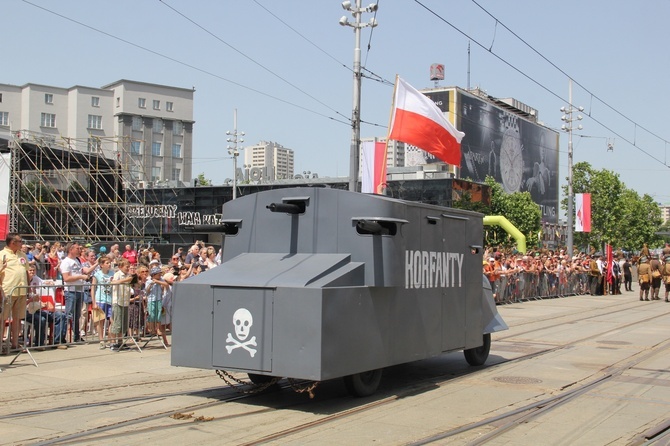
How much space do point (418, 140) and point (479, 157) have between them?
8395 cm

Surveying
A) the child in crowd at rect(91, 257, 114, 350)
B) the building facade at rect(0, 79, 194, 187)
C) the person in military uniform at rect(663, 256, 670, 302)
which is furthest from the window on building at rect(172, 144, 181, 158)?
the child in crowd at rect(91, 257, 114, 350)

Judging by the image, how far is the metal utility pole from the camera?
22500 mm

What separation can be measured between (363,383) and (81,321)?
694cm

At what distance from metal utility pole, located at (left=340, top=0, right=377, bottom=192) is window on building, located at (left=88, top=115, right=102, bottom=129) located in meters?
72.4

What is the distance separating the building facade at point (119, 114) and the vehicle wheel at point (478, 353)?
245ft

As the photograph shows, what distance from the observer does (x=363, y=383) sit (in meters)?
9.58

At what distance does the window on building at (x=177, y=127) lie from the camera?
93.2 m

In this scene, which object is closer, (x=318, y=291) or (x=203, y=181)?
(x=318, y=291)

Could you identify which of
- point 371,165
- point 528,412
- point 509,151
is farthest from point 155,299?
point 509,151

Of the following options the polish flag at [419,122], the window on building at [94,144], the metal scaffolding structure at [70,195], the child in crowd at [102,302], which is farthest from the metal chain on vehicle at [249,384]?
the window on building at [94,144]

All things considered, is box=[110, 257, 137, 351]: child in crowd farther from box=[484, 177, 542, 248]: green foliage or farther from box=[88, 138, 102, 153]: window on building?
box=[484, 177, 542, 248]: green foliage

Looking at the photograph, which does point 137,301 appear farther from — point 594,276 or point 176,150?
point 176,150

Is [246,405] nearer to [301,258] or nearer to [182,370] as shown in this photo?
[301,258]

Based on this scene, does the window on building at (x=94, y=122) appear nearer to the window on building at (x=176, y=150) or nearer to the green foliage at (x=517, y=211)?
the window on building at (x=176, y=150)
